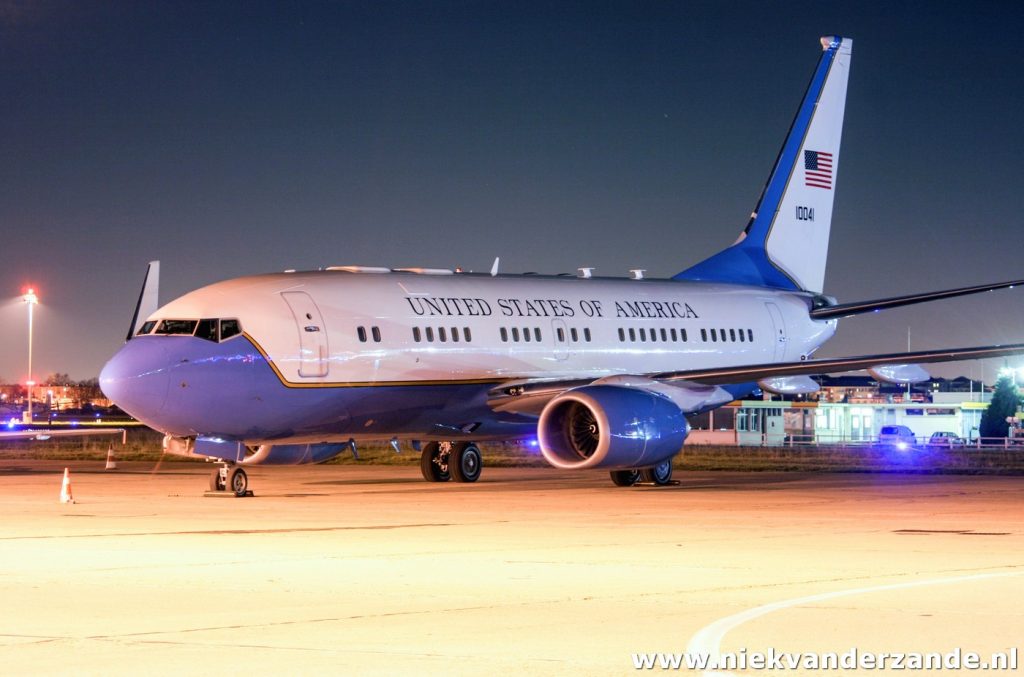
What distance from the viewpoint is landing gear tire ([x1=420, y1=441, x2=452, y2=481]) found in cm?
3031

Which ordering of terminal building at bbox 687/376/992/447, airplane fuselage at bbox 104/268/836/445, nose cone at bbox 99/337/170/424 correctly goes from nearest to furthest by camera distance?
nose cone at bbox 99/337/170/424 → airplane fuselage at bbox 104/268/836/445 → terminal building at bbox 687/376/992/447

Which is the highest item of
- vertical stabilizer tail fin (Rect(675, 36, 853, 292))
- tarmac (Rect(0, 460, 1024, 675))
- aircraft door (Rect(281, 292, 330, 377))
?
vertical stabilizer tail fin (Rect(675, 36, 853, 292))

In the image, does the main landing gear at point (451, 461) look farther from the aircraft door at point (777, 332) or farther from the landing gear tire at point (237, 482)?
the aircraft door at point (777, 332)

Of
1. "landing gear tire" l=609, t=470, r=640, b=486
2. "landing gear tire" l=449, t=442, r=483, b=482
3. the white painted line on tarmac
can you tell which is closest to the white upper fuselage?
"landing gear tire" l=449, t=442, r=483, b=482

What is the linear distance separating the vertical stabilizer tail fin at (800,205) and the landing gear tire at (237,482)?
13.2 metres

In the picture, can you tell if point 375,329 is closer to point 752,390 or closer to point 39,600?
point 752,390

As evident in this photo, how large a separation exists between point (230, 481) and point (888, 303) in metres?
Answer: 13.7

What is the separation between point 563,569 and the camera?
45.3 feet

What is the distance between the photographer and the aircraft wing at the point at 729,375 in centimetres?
2761

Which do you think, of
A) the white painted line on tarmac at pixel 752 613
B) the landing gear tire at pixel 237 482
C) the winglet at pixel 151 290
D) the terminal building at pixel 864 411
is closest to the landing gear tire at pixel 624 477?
the landing gear tire at pixel 237 482

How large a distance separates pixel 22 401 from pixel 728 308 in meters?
149

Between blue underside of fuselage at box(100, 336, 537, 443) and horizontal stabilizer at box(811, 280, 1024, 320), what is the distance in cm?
1029

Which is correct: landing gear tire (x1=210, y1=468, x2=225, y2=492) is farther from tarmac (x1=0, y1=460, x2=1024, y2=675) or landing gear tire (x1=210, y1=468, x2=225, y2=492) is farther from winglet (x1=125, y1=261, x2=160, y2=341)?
winglet (x1=125, y1=261, x2=160, y2=341)

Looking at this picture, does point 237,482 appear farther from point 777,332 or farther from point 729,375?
point 777,332
